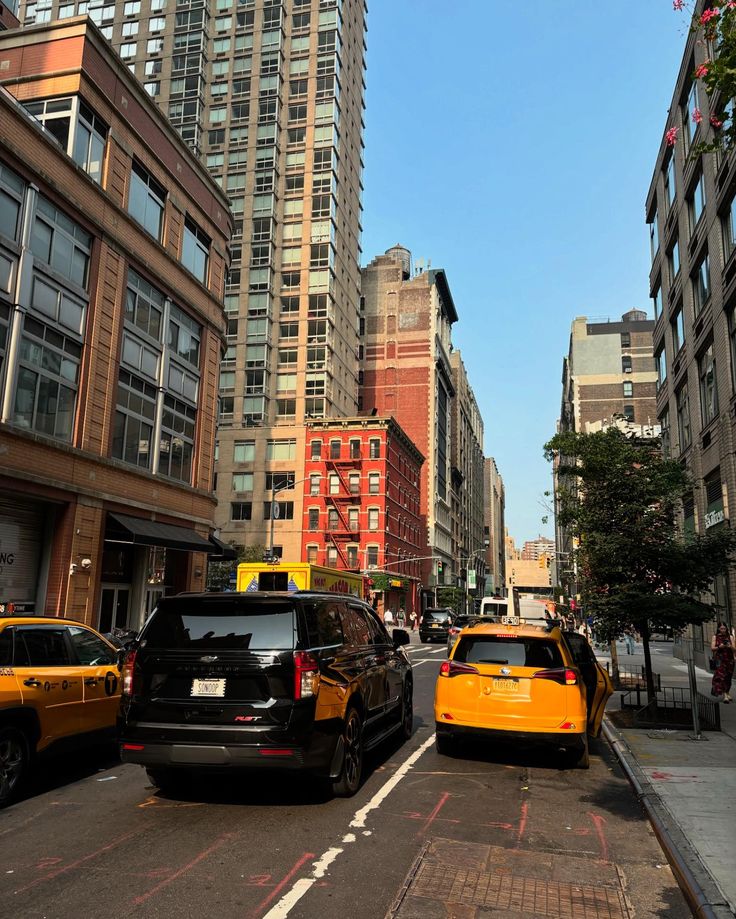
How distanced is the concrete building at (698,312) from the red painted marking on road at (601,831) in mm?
10592

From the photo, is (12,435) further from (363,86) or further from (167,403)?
(363,86)

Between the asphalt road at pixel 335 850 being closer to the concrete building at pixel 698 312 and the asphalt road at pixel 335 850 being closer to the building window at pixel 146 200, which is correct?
the concrete building at pixel 698 312

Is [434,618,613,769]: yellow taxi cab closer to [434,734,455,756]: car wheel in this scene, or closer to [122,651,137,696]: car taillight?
[434,734,455,756]: car wheel

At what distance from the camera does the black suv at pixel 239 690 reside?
21.3 ft

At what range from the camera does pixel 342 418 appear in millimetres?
70562

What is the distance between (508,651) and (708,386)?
18.4m

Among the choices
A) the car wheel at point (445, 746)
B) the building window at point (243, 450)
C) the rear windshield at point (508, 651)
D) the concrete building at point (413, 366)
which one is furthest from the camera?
the concrete building at point (413, 366)

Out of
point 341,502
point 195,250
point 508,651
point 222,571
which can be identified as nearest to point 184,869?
point 508,651

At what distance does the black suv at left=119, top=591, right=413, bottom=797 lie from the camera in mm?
6500

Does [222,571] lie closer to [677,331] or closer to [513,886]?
[677,331]

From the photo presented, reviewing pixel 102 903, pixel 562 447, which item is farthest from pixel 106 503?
pixel 102 903

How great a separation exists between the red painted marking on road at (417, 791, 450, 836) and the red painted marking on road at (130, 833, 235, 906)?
167 centimetres

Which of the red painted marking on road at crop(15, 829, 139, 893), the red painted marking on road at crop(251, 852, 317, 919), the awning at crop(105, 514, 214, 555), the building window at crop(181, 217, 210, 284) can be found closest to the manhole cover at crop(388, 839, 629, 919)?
the red painted marking on road at crop(251, 852, 317, 919)

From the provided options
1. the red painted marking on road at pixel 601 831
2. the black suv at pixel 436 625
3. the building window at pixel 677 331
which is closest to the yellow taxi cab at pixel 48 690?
the red painted marking on road at pixel 601 831
